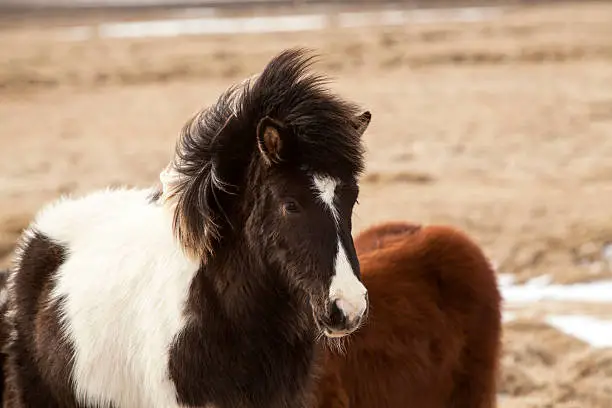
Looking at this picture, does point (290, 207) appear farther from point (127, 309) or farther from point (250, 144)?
point (127, 309)

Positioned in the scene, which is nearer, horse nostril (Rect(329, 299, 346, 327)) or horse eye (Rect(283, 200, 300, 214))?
horse nostril (Rect(329, 299, 346, 327))

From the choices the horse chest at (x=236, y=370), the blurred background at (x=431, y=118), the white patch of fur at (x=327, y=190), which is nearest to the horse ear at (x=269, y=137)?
the white patch of fur at (x=327, y=190)

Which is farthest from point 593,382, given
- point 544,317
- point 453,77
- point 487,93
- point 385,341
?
point 453,77

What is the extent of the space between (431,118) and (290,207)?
7.98m

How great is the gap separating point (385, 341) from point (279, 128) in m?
1.21

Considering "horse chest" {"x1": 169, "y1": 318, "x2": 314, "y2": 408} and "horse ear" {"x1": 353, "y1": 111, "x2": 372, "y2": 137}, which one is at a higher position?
"horse ear" {"x1": 353, "y1": 111, "x2": 372, "y2": 137}

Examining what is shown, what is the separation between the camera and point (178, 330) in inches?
92.2

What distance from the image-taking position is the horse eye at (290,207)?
2.27m

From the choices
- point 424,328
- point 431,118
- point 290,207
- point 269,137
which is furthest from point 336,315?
point 431,118

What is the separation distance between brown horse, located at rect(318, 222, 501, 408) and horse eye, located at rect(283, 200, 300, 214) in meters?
0.95

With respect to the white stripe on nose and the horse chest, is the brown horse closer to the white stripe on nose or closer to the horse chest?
the horse chest

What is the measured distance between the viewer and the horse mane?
91.0 inches

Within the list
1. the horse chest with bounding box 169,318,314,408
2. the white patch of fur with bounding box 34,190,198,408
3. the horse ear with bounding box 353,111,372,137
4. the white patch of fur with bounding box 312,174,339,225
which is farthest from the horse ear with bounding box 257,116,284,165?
the horse chest with bounding box 169,318,314,408

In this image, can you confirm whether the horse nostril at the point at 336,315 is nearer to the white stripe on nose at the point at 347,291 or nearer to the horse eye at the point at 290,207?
the white stripe on nose at the point at 347,291
